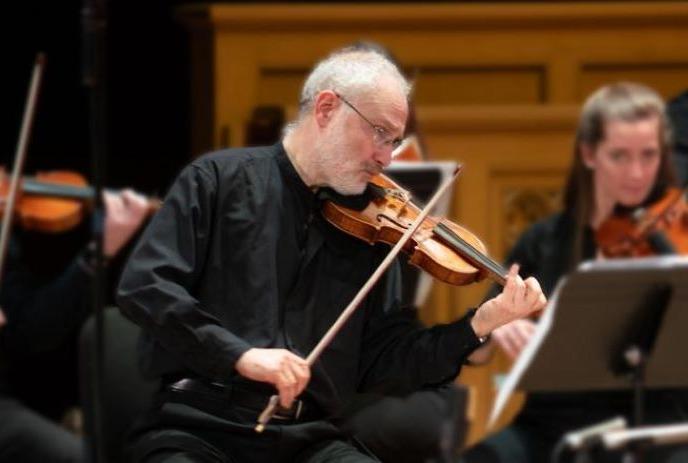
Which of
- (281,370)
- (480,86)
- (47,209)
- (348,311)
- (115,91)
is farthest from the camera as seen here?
(115,91)

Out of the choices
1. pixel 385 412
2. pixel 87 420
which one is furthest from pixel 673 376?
pixel 87 420

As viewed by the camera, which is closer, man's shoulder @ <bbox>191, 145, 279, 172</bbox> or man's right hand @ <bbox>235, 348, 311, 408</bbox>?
man's right hand @ <bbox>235, 348, 311, 408</bbox>

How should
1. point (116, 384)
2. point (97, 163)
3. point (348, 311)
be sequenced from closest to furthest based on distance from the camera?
point (348, 311) → point (97, 163) → point (116, 384)

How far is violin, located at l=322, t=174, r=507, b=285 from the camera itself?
2746mm

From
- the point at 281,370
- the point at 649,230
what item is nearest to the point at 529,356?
the point at 281,370

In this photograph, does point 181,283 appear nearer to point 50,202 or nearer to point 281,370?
point 281,370

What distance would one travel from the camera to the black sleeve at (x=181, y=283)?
8.57 feet

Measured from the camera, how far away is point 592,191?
396cm

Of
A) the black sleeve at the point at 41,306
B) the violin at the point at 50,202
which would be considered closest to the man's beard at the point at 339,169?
the black sleeve at the point at 41,306

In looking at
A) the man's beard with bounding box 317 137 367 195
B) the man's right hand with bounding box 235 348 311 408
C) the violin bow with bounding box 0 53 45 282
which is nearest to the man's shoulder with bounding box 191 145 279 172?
the man's beard with bounding box 317 137 367 195

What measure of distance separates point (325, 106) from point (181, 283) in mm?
411

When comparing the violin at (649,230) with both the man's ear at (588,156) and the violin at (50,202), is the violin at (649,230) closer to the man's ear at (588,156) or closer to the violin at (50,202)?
the man's ear at (588,156)

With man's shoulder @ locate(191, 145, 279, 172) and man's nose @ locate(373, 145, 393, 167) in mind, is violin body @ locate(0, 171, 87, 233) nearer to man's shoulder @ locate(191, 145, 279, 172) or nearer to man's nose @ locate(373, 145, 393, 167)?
man's shoulder @ locate(191, 145, 279, 172)

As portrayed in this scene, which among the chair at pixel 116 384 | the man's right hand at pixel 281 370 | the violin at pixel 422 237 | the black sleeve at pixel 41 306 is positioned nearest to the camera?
the man's right hand at pixel 281 370
